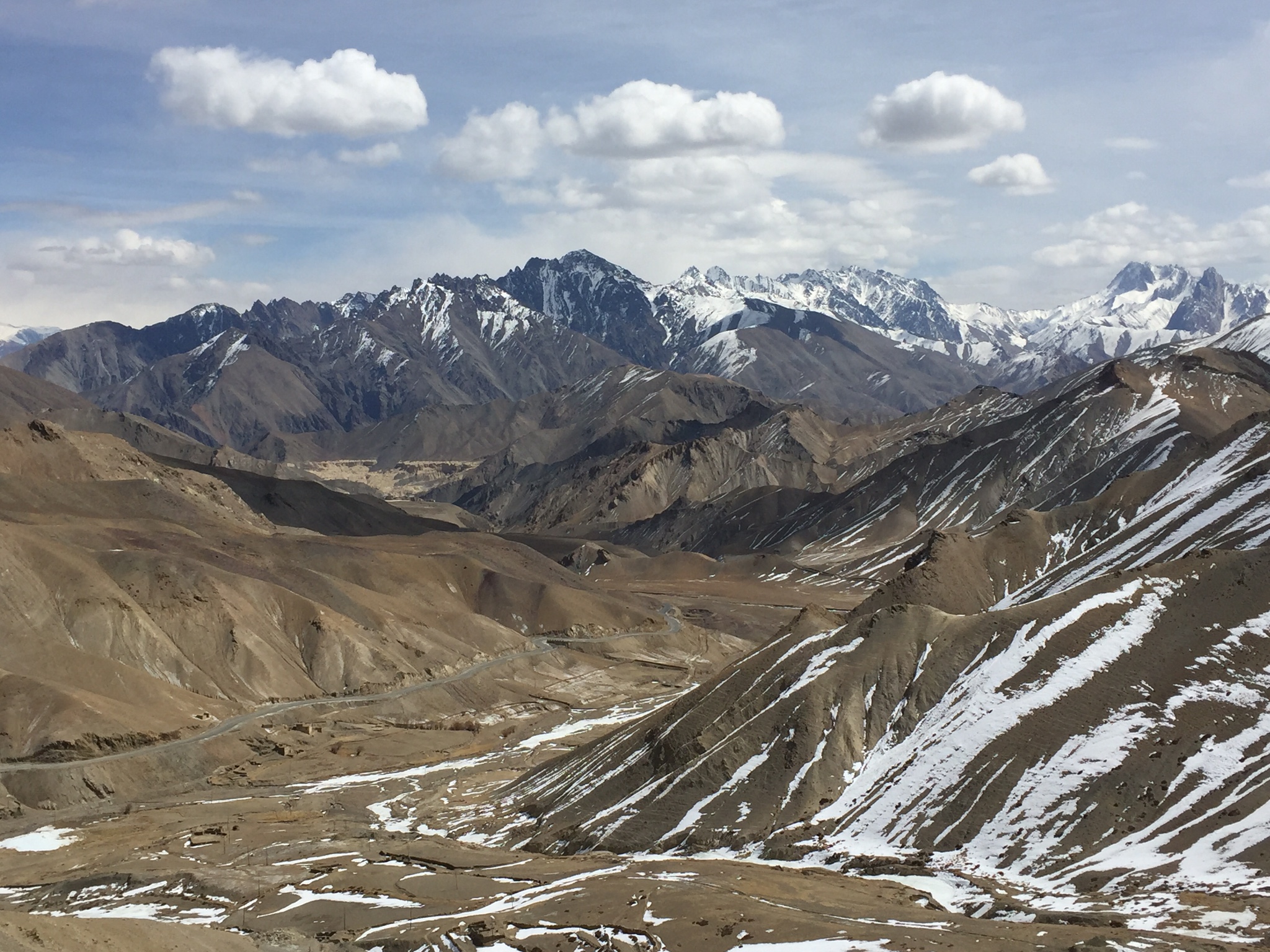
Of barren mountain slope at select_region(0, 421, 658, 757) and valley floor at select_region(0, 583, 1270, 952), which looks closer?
valley floor at select_region(0, 583, 1270, 952)

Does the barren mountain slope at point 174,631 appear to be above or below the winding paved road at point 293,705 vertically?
above

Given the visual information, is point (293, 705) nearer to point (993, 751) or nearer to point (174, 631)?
point (174, 631)

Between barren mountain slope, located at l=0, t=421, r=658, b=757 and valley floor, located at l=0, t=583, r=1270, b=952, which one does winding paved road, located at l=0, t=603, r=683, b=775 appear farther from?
barren mountain slope, located at l=0, t=421, r=658, b=757

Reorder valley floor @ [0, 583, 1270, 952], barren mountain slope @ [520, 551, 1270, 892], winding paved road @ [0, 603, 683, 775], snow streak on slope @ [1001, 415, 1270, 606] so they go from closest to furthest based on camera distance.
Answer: valley floor @ [0, 583, 1270, 952] → barren mountain slope @ [520, 551, 1270, 892] → winding paved road @ [0, 603, 683, 775] → snow streak on slope @ [1001, 415, 1270, 606]

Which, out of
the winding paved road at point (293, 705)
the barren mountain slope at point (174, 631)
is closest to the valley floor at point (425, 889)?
the winding paved road at point (293, 705)

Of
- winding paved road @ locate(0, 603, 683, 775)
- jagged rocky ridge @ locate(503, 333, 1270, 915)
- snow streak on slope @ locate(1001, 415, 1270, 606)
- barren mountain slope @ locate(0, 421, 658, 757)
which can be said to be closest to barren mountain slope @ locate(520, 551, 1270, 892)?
jagged rocky ridge @ locate(503, 333, 1270, 915)

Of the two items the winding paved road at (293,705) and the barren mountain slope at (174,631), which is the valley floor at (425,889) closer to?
the winding paved road at (293,705)

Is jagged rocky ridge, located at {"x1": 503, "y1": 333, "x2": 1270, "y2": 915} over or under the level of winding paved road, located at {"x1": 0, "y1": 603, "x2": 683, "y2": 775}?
over

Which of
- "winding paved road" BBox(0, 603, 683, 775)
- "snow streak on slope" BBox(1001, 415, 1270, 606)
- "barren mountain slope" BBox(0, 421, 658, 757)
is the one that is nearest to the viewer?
"winding paved road" BBox(0, 603, 683, 775)

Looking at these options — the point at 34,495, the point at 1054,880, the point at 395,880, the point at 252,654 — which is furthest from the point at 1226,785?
the point at 34,495
